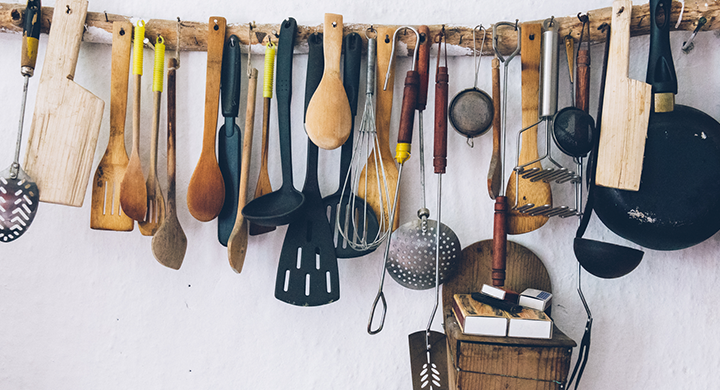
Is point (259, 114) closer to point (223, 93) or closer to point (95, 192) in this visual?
point (223, 93)

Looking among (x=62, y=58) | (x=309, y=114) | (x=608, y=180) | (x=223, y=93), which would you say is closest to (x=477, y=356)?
(x=608, y=180)

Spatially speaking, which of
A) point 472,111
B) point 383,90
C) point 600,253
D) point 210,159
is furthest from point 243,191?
point 600,253

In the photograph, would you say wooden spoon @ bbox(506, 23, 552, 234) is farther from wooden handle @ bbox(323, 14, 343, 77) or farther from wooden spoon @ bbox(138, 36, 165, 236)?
wooden spoon @ bbox(138, 36, 165, 236)

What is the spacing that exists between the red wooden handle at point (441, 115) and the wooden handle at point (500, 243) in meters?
0.11

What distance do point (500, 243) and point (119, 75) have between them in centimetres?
72

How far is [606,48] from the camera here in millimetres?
718

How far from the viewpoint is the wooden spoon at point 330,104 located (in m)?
0.70

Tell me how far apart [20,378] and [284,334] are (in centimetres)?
51

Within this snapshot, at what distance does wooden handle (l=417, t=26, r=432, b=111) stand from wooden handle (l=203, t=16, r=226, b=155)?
348 mm

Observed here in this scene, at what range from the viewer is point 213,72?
29.5 inches

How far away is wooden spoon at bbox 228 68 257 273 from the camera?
72 centimetres

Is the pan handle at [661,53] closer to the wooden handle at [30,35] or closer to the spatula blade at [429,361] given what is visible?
the spatula blade at [429,361]

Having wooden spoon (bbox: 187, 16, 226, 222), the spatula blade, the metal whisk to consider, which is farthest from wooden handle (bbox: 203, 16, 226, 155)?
the spatula blade

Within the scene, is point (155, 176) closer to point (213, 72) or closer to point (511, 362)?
point (213, 72)
